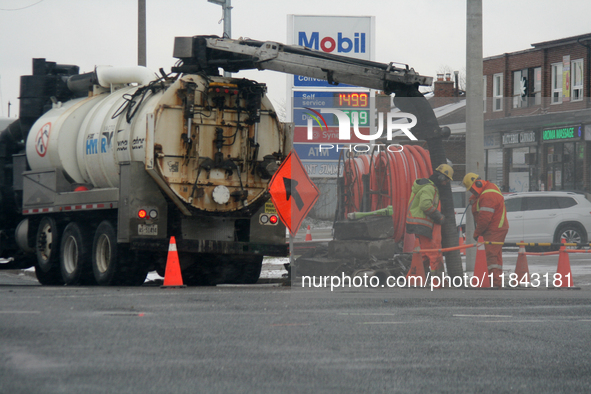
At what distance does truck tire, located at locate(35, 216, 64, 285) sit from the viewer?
14.1 m

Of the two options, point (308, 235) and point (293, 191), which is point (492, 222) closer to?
point (308, 235)

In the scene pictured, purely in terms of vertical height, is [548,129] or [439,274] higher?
[548,129]

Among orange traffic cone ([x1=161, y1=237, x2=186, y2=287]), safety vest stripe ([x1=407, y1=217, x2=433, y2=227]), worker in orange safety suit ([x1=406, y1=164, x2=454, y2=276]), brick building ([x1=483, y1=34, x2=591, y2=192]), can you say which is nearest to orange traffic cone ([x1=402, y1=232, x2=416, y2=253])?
worker in orange safety suit ([x1=406, y1=164, x2=454, y2=276])

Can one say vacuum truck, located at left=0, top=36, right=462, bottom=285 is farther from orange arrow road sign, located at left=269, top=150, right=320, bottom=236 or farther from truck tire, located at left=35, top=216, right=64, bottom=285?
orange arrow road sign, located at left=269, top=150, right=320, bottom=236

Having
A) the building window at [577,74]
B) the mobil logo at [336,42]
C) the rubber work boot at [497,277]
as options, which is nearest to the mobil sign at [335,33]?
the mobil logo at [336,42]

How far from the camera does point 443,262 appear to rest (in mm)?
12867

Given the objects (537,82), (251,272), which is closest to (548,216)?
(251,272)

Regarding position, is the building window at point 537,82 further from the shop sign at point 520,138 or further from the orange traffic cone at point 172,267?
the orange traffic cone at point 172,267

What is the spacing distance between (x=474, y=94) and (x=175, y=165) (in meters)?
6.41

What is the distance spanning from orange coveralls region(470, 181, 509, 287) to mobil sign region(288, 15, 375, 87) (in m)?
12.4

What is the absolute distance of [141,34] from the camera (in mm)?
23531

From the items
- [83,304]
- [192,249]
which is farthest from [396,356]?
[192,249]

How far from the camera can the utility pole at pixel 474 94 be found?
15680 millimetres

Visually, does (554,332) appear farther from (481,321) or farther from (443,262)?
(443,262)
